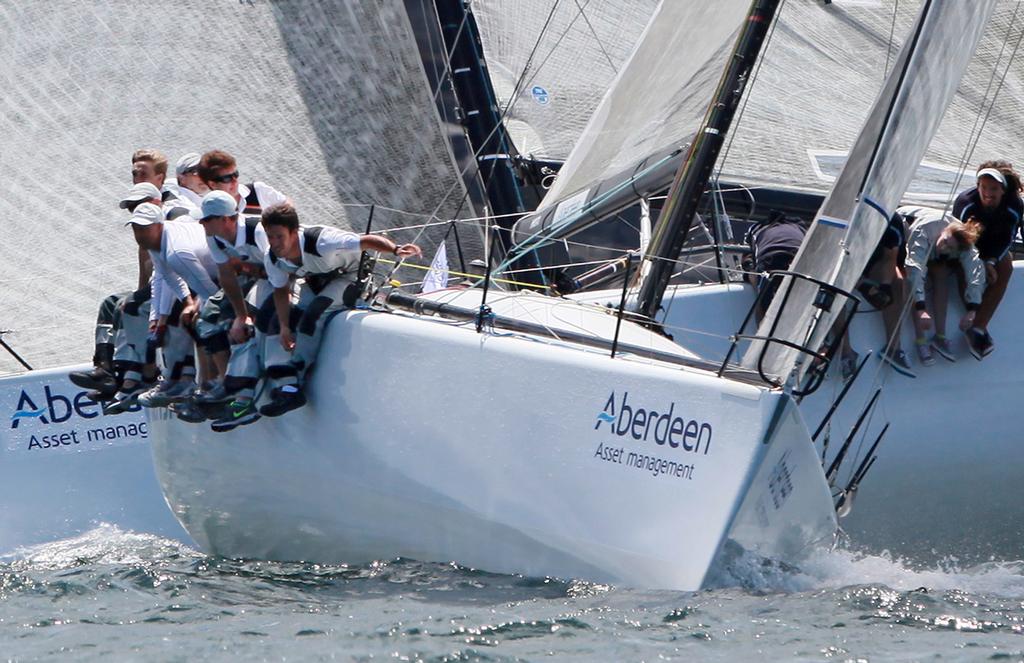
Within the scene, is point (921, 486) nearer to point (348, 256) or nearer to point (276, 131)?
point (348, 256)

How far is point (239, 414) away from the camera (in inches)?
202

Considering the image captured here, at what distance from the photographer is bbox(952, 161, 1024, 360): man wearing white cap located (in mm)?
5848

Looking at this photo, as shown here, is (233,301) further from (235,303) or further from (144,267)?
(144,267)

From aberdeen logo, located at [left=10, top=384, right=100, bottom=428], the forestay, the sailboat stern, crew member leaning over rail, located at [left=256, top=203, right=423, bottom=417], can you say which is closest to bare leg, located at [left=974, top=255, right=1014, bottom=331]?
the forestay

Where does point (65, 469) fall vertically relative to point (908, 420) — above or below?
below

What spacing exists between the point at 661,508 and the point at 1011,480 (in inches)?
85.4

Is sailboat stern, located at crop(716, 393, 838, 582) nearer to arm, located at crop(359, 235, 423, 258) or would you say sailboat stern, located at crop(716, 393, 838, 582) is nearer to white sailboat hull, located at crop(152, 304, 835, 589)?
white sailboat hull, located at crop(152, 304, 835, 589)

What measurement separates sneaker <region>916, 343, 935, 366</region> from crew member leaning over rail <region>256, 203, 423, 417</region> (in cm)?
203

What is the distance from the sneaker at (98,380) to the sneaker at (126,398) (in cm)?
4

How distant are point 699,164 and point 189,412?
5.89 ft

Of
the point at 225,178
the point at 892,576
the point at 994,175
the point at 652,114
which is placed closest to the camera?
the point at 892,576

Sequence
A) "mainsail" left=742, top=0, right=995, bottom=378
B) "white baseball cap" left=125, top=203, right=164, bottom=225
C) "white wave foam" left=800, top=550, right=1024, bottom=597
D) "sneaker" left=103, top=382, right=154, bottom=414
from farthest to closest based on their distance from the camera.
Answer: "sneaker" left=103, top=382, right=154, bottom=414 < "white baseball cap" left=125, top=203, right=164, bottom=225 < "white wave foam" left=800, top=550, right=1024, bottom=597 < "mainsail" left=742, top=0, right=995, bottom=378

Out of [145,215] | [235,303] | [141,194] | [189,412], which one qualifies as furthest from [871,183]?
[141,194]

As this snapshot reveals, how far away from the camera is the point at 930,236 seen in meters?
5.93
